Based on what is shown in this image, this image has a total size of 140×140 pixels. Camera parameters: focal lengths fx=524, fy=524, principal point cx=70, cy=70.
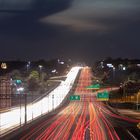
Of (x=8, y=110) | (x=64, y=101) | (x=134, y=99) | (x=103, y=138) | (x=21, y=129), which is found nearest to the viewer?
(x=103, y=138)

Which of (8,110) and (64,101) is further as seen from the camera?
(64,101)

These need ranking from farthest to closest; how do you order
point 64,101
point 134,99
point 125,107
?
point 64,101 → point 134,99 → point 125,107

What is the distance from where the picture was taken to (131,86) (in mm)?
163750

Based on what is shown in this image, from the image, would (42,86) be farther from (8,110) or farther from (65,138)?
(65,138)

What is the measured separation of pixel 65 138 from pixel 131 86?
105676mm

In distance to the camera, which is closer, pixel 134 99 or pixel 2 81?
pixel 2 81

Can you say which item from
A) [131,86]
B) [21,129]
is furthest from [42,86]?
[21,129]

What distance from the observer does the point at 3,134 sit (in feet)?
212

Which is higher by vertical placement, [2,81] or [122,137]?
[2,81]

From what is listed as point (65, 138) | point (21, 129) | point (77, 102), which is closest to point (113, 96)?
point (77, 102)

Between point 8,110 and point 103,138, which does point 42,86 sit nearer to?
point 8,110

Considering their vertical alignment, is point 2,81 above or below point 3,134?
above

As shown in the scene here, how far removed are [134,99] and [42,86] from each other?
156 ft

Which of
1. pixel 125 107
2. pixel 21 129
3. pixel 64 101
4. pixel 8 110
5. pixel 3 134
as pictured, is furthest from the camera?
pixel 64 101
